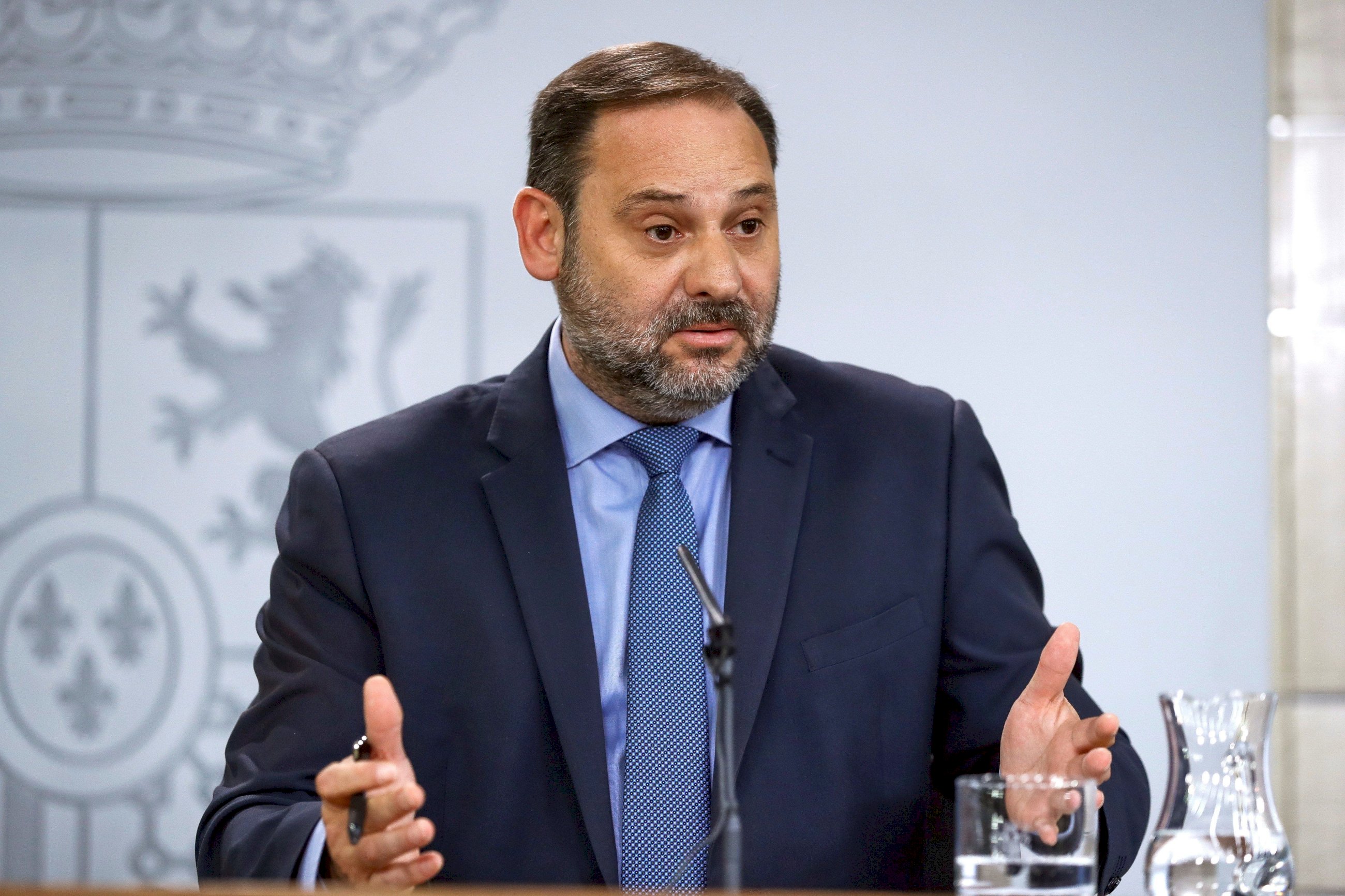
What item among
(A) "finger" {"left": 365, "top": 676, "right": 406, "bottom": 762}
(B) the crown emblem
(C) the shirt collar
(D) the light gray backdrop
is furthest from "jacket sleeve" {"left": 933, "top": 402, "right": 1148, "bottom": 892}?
(B) the crown emblem

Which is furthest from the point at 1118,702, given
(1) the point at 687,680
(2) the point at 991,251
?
(1) the point at 687,680

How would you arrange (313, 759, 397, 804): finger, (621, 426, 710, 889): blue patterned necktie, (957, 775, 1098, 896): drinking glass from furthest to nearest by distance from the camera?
(621, 426, 710, 889): blue patterned necktie → (313, 759, 397, 804): finger → (957, 775, 1098, 896): drinking glass

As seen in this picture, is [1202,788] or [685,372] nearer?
[1202,788]

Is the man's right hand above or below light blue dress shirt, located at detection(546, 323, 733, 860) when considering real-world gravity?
Answer: below

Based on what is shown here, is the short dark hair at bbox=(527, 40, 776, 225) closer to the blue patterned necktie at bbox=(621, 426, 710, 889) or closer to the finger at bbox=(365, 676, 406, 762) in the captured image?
the blue patterned necktie at bbox=(621, 426, 710, 889)

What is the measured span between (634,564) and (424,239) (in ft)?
4.40

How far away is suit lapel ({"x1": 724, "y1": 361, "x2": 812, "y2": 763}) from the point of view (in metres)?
1.75

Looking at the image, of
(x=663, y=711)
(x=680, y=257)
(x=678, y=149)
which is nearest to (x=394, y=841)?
(x=663, y=711)

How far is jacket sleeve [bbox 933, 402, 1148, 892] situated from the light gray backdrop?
1.02 m

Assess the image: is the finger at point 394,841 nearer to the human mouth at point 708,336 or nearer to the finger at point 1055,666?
the finger at point 1055,666

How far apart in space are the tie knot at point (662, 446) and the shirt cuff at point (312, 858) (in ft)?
2.07

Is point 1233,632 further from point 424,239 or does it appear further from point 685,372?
point 424,239

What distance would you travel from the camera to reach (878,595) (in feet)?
6.12

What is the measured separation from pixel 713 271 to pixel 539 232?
38 cm
